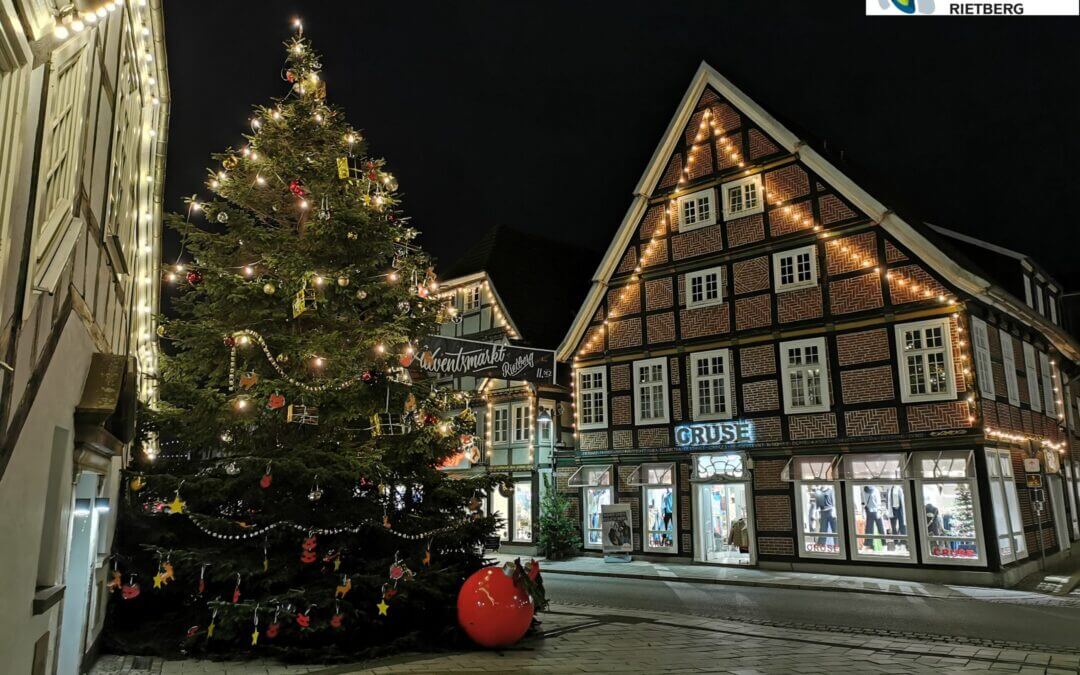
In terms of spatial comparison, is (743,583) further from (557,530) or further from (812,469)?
(557,530)

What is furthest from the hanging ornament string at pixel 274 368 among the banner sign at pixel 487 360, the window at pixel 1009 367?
the window at pixel 1009 367

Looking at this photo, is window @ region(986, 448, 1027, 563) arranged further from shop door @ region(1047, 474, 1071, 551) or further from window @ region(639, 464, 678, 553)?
window @ region(639, 464, 678, 553)

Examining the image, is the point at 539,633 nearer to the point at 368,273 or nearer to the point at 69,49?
the point at 368,273

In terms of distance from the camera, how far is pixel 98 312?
6598 millimetres

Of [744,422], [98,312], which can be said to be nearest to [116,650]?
[98,312]

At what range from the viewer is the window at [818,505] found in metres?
18.5

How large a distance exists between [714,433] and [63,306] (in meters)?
18.0

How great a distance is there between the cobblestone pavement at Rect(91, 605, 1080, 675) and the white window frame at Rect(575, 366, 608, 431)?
12.3m

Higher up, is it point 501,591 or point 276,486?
point 276,486

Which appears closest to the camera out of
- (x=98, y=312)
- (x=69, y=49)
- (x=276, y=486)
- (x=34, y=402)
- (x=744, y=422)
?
(x=69, y=49)

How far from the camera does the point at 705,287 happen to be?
21859mm

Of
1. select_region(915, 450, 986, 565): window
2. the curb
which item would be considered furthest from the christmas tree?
select_region(915, 450, 986, 565): window

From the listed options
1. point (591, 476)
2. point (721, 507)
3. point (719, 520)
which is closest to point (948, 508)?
point (721, 507)

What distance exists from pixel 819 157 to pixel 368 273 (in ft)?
46.2
